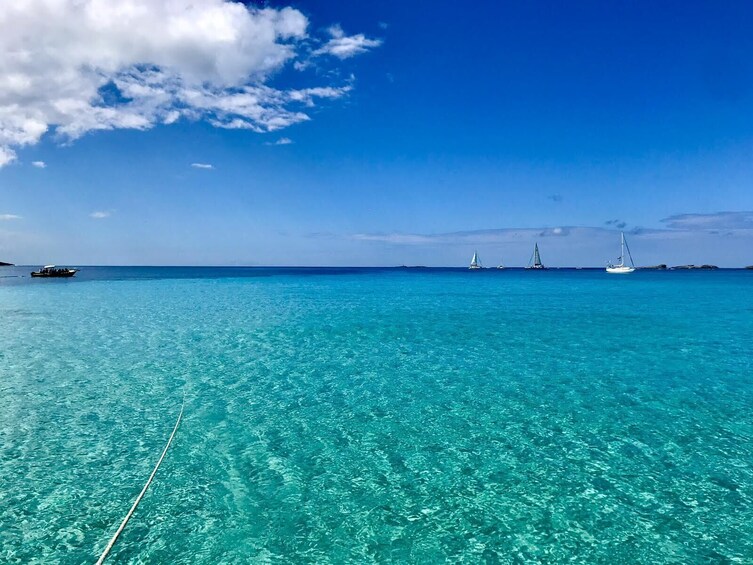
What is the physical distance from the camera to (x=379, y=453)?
32.0 feet

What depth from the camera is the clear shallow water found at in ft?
22.0

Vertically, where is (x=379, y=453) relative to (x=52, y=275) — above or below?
below

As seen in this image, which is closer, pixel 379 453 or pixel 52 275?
pixel 379 453

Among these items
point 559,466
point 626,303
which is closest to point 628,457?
point 559,466

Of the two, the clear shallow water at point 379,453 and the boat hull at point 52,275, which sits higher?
the boat hull at point 52,275

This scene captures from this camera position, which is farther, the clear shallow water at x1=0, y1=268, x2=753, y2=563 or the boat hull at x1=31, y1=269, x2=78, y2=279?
the boat hull at x1=31, y1=269, x2=78, y2=279

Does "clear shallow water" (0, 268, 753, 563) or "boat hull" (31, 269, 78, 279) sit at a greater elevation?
"boat hull" (31, 269, 78, 279)

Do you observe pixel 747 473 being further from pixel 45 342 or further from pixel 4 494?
pixel 45 342

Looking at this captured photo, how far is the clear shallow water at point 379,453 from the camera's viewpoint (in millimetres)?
6719

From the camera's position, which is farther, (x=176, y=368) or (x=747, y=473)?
(x=176, y=368)

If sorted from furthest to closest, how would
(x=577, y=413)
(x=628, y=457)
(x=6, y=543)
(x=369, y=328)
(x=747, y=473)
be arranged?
(x=369, y=328) → (x=577, y=413) → (x=628, y=457) → (x=747, y=473) → (x=6, y=543)

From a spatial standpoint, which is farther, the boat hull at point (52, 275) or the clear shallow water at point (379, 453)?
the boat hull at point (52, 275)

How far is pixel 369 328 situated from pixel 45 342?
1731 centimetres

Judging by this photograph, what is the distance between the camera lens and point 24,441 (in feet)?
33.2
